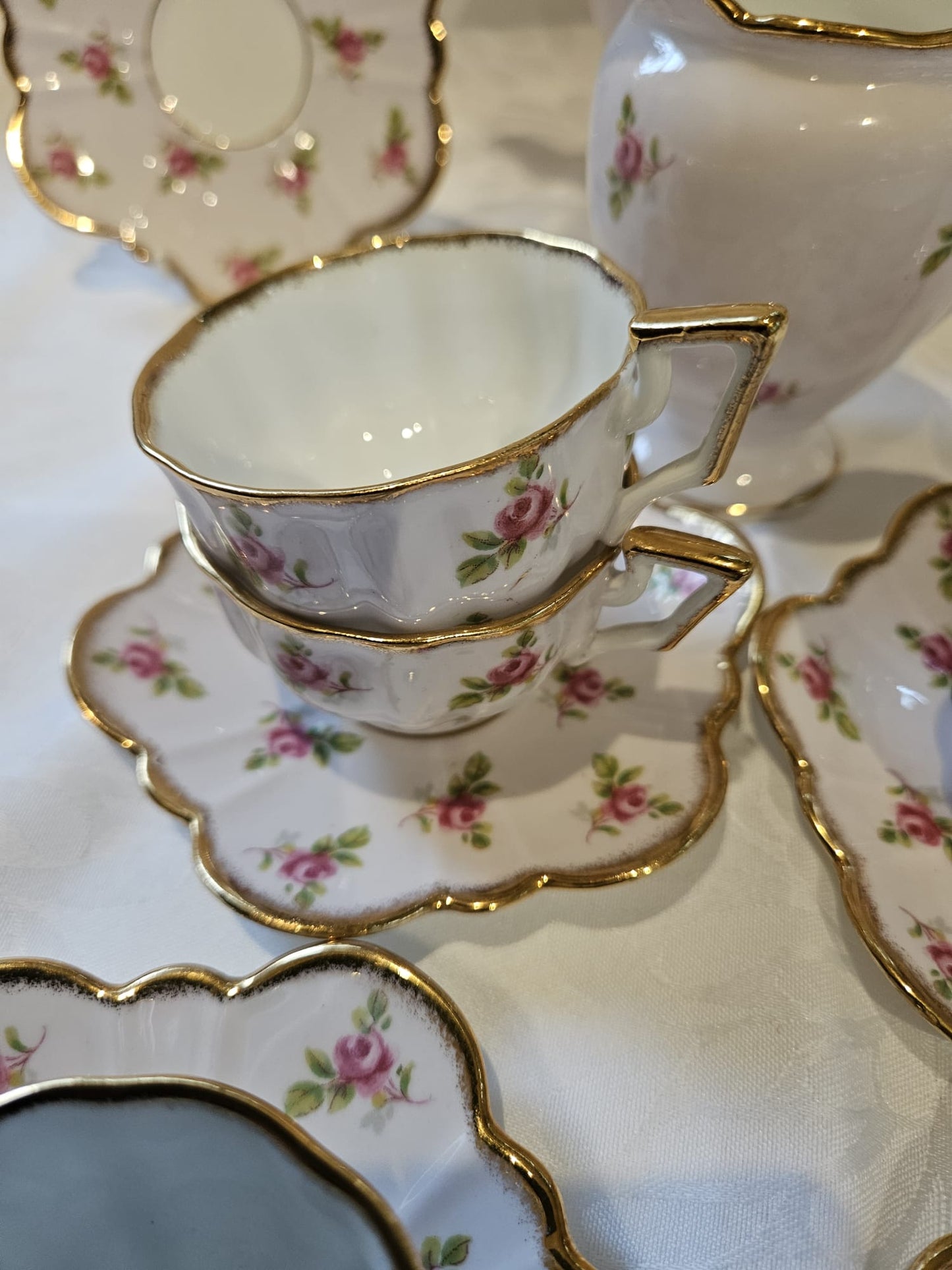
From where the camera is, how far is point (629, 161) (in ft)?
1.47

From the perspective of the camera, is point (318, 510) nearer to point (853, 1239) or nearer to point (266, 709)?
point (266, 709)

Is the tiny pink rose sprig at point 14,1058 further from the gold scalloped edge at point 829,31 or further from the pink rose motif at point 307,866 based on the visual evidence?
the gold scalloped edge at point 829,31

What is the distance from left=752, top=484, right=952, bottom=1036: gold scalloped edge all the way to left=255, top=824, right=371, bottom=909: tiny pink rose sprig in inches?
8.4

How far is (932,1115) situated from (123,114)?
2.82 feet

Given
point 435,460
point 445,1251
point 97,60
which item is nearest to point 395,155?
point 97,60

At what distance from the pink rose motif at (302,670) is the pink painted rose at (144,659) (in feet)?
0.41

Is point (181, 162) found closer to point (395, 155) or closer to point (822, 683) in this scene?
point (395, 155)

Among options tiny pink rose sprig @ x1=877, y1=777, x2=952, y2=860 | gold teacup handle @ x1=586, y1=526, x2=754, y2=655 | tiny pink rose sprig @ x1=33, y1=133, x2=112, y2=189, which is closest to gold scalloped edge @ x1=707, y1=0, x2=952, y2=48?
gold teacup handle @ x1=586, y1=526, x2=754, y2=655

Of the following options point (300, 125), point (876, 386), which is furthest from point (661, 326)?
point (300, 125)

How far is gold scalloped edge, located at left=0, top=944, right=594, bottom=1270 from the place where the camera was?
1.04 feet

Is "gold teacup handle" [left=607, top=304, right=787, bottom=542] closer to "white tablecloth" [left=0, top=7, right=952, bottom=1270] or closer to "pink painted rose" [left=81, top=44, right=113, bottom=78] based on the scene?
"white tablecloth" [left=0, top=7, right=952, bottom=1270]

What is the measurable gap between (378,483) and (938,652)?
322mm

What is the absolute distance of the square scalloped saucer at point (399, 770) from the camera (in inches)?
15.8

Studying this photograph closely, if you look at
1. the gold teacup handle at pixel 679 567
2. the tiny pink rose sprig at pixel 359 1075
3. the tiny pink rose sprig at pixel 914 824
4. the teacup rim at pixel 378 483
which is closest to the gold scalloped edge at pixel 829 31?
the teacup rim at pixel 378 483
